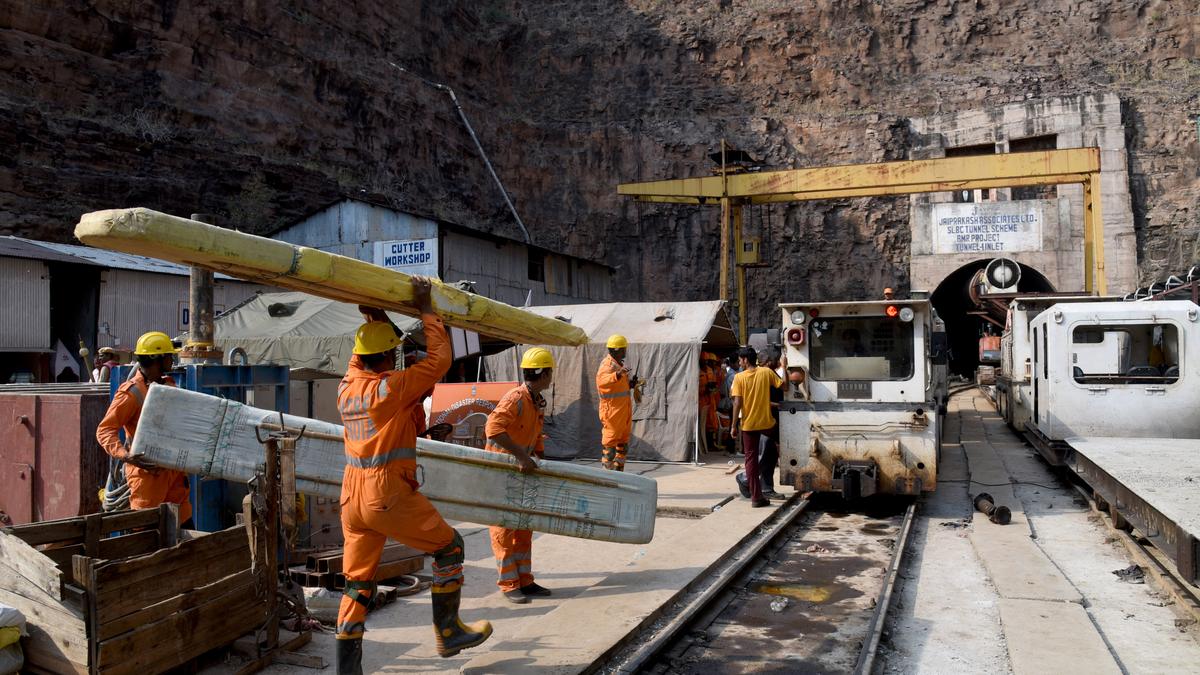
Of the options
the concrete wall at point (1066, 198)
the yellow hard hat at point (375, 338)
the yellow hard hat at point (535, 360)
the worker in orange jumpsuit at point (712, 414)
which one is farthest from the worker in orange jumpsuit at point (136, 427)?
the concrete wall at point (1066, 198)

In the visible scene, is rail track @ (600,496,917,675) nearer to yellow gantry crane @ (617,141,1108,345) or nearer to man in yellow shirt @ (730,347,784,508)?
man in yellow shirt @ (730,347,784,508)

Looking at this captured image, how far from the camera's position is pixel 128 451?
521 centimetres

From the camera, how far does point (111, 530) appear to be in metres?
4.73

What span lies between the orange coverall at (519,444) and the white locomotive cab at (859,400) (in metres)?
4.34

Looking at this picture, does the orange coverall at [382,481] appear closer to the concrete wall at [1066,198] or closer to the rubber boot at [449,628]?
the rubber boot at [449,628]

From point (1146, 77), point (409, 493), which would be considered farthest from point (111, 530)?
point (1146, 77)

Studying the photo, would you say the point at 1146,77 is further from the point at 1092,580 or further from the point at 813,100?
the point at 1092,580

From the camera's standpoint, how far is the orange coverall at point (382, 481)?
160 inches

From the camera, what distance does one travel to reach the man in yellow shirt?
9.34 m

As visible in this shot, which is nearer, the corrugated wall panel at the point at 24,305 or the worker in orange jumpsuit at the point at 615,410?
the worker in orange jumpsuit at the point at 615,410

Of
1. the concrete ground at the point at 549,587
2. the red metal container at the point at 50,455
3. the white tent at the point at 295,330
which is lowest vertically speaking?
the concrete ground at the point at 549,587

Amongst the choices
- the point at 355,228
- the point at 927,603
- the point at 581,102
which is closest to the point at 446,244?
the point at 355,228

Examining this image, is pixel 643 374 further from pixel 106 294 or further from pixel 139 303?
pixel 106 294

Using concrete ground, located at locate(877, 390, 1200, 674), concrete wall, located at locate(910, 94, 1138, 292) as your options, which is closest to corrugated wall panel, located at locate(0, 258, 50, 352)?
concrete ground, located at locate(877, 390, 1200, 674)
